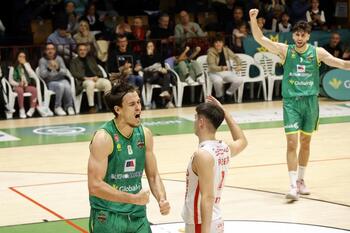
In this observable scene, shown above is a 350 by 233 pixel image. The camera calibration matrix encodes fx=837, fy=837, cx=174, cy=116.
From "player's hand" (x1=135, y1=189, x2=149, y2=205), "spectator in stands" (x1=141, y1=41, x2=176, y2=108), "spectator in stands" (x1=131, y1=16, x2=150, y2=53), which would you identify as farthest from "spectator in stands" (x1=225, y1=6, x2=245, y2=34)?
"player's hand" (x1=135, y1=189, x2=149, y2=205)

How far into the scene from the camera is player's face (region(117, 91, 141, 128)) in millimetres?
6637

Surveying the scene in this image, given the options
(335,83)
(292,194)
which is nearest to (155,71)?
(335,83)

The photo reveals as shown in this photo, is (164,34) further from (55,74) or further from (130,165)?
(130,165)

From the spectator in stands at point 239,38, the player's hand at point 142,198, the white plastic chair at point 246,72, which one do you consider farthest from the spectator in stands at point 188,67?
the player's hand at point 142,198

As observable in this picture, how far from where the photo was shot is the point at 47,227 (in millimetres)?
9930

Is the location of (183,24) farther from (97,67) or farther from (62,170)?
(62,170)

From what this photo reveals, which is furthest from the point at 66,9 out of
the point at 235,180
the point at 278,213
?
the point at 278,213

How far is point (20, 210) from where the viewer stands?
1083 centimetres

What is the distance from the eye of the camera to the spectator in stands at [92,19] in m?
A: 22.1

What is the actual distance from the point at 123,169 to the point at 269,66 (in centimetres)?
1613

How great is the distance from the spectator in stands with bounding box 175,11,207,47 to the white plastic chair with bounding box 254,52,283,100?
1.60m

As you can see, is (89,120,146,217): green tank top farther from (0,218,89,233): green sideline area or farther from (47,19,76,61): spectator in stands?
(47,19,76,61): spectator in stands

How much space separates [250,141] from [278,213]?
5728 millimetres

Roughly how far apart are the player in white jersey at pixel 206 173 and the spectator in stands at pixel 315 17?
57.9 ft
